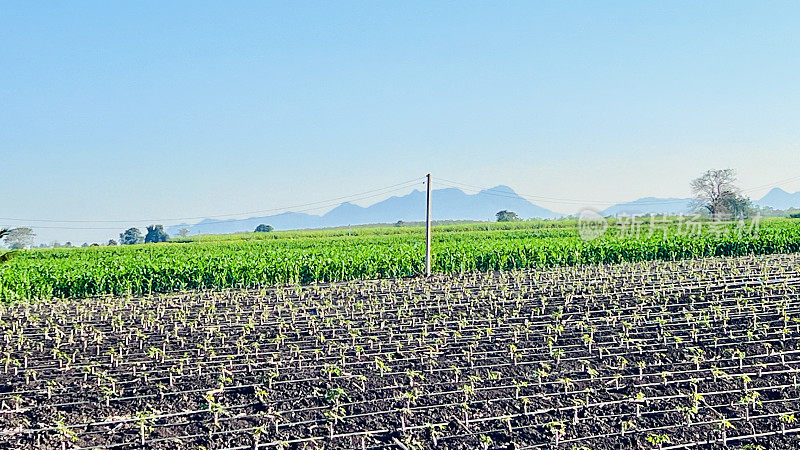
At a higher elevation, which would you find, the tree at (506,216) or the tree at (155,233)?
the tree at (506,216)

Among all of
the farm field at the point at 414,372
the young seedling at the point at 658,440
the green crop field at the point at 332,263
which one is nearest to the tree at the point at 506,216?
the green crop field at the point at 332,263

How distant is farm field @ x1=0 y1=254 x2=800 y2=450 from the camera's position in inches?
319

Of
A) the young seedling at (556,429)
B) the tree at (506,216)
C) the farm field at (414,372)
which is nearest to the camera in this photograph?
the young seedling at (556,429)

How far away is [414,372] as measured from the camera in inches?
393

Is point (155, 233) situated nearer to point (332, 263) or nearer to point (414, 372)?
point (332, 263)

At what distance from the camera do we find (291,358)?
460 inches

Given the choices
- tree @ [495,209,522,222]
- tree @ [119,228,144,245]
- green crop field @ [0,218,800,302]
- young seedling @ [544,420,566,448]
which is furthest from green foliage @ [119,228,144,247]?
young seedling @ [544,420,566,448]

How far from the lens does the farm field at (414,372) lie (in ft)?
26.6

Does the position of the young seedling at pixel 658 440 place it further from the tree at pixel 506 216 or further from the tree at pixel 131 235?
the tree at pixel 131 235

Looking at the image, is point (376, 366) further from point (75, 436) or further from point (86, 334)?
point (86, 334)

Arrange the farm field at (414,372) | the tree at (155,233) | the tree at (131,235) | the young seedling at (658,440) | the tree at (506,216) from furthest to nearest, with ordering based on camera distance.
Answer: the tree at (131,235)
the tree at (506,216)
the tree at (155,233)
the farm field at (414,372)
the young seedling at (658,440)

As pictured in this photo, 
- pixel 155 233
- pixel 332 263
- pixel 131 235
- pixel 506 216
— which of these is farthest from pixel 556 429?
pixel 131 235

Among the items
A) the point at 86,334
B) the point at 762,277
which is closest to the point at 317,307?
the point at 86,334

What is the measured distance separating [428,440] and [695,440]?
9.19ft
